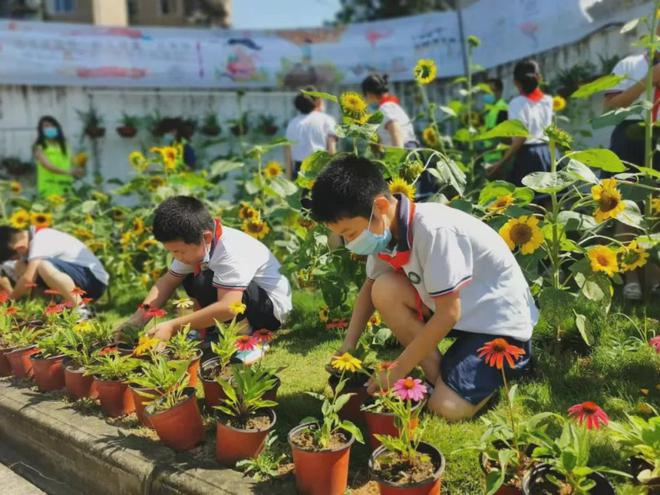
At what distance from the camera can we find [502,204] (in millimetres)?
2572

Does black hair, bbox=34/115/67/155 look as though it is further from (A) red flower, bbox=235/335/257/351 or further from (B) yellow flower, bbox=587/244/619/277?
(B) yellow flower, bbox=587/244/619/277

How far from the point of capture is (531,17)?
625cm

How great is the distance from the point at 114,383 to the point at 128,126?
6498 mm

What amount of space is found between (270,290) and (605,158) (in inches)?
61.8

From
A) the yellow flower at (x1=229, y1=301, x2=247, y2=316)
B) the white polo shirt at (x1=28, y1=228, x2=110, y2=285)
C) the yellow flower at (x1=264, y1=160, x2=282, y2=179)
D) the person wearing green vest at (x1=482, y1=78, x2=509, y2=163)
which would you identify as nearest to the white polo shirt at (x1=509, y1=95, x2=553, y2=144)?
the person wearing green vest at (x1=482, y1=78, x2=509, y2=163)

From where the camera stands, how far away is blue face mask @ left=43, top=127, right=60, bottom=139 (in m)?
7.13

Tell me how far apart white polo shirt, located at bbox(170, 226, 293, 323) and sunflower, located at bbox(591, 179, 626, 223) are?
145 cm

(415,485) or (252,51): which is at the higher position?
(252,51)

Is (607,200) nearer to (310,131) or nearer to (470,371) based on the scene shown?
(470,371)

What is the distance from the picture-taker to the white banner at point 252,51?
734cm

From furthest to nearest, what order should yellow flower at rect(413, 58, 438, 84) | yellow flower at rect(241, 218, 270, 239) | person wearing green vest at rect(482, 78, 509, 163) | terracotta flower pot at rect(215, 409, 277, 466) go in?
person wearing green vest at rect(482, 78, 509, 163)
yellow flower at rect(241, 218, 270, 239)
yellow flower at rect(413, 58, 438, 84)
terracotta flower pot at rect(215, 409, 277, 466)

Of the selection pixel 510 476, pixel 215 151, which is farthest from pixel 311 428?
pixel 215 151

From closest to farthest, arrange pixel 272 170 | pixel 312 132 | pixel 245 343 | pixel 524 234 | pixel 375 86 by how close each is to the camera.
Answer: pixel 245 343 → pixel 524 234 → pixel 272 170 → pixel 375 86 → pixel 312 132

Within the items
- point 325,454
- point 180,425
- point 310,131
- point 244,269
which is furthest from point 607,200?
point 310,131
